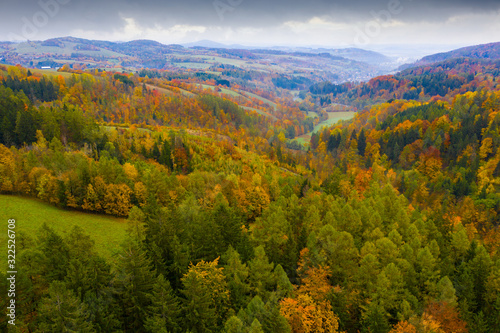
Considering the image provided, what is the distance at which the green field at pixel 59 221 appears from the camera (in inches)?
2233

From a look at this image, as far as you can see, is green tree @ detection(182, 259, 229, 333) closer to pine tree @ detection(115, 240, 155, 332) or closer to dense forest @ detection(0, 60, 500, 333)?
dense forest @ detection(0, 60, 500, 333)

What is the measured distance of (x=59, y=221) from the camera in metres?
63.1

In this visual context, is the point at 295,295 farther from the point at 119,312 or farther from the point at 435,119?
the point at 435,119

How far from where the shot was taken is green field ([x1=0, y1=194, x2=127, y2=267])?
56.7 meters

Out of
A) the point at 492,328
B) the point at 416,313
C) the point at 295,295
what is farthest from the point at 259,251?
the point at 492,328

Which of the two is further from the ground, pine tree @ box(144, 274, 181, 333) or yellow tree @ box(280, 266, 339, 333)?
pine tree @ box(144, 274, 181, 333)

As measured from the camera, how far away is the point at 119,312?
119 ft

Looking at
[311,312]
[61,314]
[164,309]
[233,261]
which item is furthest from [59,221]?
[311,312]

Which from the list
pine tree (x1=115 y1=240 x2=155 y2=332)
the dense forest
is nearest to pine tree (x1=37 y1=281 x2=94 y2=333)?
the dense forest

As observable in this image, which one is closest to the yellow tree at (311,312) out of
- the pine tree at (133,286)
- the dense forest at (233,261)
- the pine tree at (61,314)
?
the dense forest at (233,261)

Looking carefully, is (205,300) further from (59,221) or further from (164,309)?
(59,221)

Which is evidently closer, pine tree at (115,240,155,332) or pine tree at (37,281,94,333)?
pine tree at (37,281,94,333)

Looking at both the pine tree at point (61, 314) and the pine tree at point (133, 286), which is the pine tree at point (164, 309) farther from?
the pine tree at point (61, 314)

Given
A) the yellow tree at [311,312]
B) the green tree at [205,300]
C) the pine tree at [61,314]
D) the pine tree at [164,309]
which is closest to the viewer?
the pine tree at [61,314]
